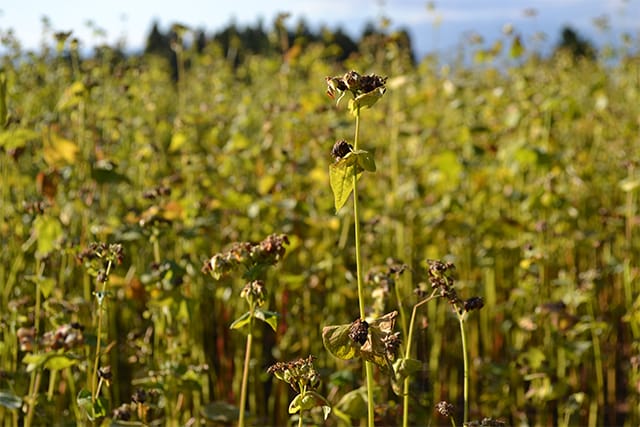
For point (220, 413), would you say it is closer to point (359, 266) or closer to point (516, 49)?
point (359, 266)

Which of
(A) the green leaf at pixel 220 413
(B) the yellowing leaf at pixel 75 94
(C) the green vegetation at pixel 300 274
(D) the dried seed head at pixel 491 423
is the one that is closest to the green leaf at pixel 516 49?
(C) the green vegetation at pixel 300 274

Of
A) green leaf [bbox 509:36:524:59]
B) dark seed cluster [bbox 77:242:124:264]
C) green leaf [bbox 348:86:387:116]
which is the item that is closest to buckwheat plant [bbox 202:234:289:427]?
dark seed cluster [bbox 77:242:124:264]

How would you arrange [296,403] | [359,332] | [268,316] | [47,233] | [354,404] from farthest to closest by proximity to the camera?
[47,233] < [354,404] < [268,316] < [296,403] < [359,332]

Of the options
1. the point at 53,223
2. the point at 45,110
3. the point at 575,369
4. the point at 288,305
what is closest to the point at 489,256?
the point at 575,369

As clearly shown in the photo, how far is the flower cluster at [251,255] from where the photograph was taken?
1.54 meters

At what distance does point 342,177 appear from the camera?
4.19 feet

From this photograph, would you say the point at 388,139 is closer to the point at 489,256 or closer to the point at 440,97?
the point at 489,256

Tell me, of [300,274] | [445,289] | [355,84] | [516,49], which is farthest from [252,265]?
[516,49]

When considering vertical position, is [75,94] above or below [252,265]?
above

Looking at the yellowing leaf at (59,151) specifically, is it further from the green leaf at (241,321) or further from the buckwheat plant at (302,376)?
the buckwheat plant at (302,376)

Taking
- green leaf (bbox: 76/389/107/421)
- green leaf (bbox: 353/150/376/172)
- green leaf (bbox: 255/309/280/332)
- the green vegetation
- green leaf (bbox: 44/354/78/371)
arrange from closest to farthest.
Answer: green leaf (bbox: 353/150/376/172)
green leaf (bbox: 255/309/280/332)
green leaf (bbox: 76/389/107/421)
green leaf (bbox: 44/354/78/371)
the green vegetation

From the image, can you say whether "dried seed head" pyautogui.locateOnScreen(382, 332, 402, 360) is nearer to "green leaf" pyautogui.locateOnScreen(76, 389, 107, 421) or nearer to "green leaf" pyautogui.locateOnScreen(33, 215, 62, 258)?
"green leaf" pyautogui.locateOnScreen(76, 389, 107, 421)

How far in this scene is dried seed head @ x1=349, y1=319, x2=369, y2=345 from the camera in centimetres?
122

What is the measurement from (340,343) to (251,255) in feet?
1.21
